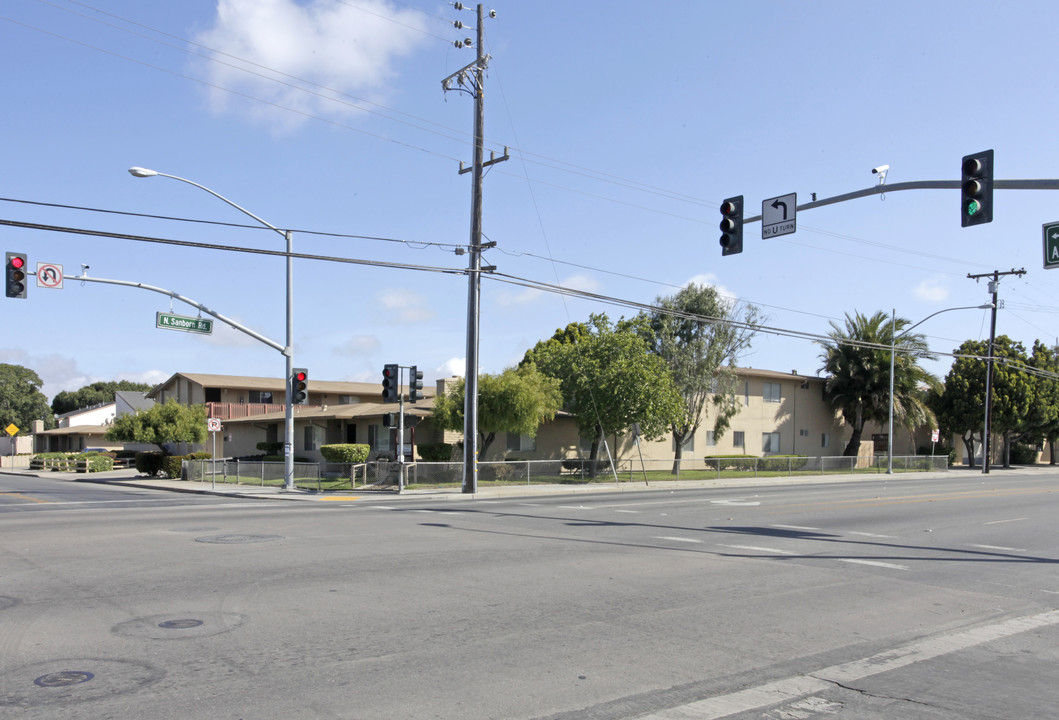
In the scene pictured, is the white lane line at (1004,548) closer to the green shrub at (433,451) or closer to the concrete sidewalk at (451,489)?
the concrete sidewalk at (451,489)

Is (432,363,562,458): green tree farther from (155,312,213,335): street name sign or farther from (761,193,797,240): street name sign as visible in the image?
(761,193,797,240): street name sign

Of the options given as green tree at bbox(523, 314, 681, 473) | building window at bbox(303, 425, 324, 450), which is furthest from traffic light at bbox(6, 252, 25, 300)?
building window at bbox(303, 425, 324, 450)

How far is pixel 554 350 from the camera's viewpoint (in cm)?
4094

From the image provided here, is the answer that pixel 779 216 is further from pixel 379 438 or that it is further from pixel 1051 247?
pixel 379 438

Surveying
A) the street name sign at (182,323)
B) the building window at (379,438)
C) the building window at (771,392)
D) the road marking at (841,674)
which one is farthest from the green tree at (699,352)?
the road marking at (841,674)

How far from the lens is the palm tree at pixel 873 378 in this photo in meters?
54.3

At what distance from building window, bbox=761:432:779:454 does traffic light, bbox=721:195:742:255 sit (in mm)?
39474

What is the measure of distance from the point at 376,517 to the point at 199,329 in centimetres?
1099

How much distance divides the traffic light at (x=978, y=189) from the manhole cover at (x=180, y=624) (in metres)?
12.4

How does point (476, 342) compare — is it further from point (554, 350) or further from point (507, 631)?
point (507, 631)

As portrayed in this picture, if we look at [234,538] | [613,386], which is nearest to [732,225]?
[234,538]

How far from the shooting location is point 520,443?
134 feet

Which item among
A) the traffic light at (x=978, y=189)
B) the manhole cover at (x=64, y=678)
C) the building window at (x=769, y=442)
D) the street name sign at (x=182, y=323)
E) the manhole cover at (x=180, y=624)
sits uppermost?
the traffic light at (x=978, y=189)

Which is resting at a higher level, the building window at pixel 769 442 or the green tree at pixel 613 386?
the green tree at pixel 613 386
